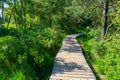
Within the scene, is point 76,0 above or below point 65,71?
above

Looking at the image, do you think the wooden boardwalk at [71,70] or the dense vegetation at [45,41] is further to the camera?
the wooden boardwalk at [71,70]

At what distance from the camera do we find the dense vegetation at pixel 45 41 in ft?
24.1

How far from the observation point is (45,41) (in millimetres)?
11289

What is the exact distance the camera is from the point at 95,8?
1487 cm

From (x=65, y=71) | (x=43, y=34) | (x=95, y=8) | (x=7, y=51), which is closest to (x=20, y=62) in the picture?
(x=7, y=51)

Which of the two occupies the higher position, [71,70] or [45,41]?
[45,41]

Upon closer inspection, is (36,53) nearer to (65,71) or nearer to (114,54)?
(65,71)

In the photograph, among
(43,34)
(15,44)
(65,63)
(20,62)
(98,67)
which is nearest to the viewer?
(20,62)

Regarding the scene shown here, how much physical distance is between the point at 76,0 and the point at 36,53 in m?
7.32

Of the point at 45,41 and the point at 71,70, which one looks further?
the point at 45,41

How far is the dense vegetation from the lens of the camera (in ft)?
24.1

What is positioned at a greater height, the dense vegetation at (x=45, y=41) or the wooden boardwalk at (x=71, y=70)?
the dense vegetation at (x=45, y=41)

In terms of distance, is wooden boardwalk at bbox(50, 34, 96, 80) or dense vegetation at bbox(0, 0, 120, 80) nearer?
dense vegetation at bbox(0, 0, 120, 80)

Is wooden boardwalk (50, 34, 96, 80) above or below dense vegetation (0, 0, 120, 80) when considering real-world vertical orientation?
below
